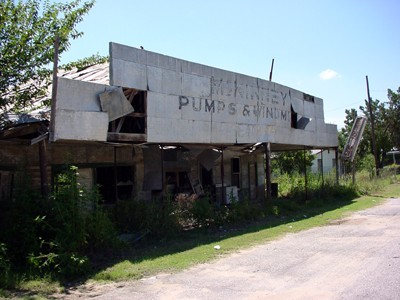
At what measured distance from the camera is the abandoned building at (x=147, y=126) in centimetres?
970

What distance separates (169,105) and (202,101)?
1.57m

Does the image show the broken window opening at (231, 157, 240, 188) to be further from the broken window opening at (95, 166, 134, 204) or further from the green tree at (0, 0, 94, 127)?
the green tree at (0, 0, 94, 127)

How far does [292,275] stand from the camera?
7.20m

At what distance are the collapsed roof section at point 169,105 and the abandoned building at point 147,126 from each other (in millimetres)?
25

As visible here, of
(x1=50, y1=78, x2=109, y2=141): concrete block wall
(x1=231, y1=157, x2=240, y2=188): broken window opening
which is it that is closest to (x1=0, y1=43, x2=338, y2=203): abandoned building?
(x1=50, y1=78, x2=109, y2=141): concrete block wall

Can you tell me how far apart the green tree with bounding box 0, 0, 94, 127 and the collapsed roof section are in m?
1.08

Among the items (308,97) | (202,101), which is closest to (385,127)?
(308,97)

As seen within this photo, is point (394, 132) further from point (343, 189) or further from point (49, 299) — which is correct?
point (49, 299)

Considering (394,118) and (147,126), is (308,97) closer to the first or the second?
(147,126)

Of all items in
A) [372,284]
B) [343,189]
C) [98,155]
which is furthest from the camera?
[343,189]

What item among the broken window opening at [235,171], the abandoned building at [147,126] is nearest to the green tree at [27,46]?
the abandoned building at [147,126]

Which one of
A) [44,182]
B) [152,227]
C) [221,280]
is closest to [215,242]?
[152,227]

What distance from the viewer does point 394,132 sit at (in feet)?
151

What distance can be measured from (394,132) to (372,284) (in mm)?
43897
